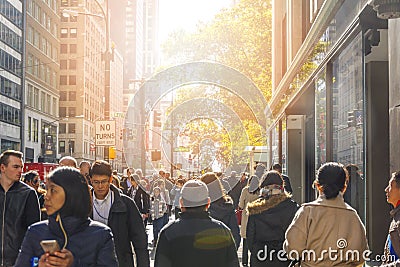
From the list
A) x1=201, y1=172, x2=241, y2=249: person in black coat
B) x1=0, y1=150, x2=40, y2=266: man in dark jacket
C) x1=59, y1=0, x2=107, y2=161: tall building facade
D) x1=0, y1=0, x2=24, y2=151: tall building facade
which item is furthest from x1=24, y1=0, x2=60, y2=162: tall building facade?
x1=0, y1=150, x2=40, y2=266: man in dark jacket

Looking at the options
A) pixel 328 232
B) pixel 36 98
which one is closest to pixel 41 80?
pixel 36 98

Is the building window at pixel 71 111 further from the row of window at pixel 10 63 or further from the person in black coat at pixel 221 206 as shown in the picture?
the person in black coat at pixel 221 206

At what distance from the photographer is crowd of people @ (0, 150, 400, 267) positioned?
3730 mm

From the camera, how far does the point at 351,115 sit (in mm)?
12281

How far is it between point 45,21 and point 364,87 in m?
68.3

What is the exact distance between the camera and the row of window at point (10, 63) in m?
58.6

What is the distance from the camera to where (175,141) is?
46469mm

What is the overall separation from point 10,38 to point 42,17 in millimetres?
13214

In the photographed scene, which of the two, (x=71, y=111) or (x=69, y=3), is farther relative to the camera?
(x=69, y=3)

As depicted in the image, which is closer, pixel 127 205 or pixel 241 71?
pixel 127 205

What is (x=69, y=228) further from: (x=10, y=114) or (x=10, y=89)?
(x=10, y=89)

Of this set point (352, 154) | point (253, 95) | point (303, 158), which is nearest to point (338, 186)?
point (352, 154)

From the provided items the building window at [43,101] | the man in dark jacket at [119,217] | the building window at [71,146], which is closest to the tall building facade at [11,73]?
the building window at [43,101]

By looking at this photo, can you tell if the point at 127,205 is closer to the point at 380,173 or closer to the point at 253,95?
the point at 380,173
